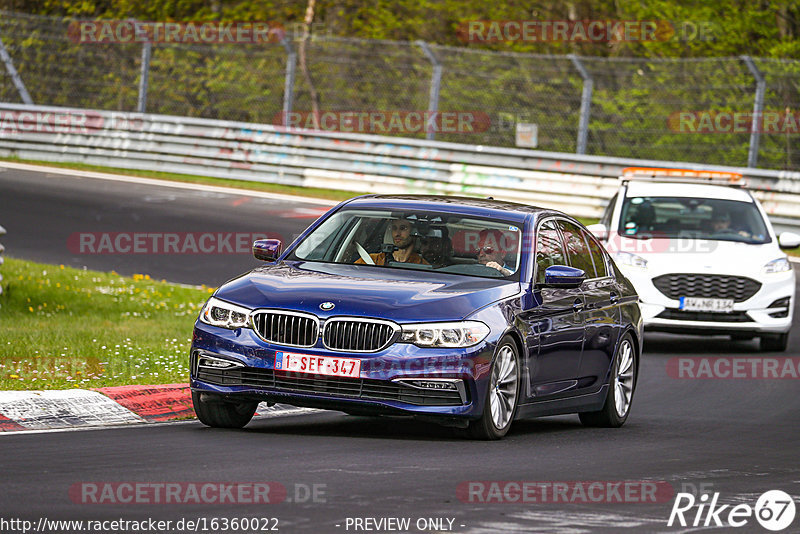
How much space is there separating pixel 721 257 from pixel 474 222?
6.88 m

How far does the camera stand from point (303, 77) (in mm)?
29562

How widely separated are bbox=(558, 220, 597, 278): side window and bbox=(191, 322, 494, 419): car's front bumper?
6.83ft

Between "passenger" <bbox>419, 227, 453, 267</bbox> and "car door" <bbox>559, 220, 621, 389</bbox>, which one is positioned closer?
"passenger" <bbox>419, 227, 453, 267</bbox>

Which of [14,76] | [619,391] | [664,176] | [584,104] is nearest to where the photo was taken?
[619,391]

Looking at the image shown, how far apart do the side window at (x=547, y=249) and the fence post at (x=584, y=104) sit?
1567 cm

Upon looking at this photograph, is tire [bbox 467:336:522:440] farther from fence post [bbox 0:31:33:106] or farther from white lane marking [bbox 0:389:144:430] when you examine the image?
fence post [bbox 0:31:33:106]

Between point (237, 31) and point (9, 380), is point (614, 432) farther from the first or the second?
point (237, 31)

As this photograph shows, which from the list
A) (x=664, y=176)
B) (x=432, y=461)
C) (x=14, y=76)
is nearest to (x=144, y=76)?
(x=14, y=76)

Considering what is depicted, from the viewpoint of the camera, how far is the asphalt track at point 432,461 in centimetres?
678

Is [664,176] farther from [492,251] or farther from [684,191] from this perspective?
[492,251]

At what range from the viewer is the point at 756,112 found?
25469 mm

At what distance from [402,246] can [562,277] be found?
1.06 m

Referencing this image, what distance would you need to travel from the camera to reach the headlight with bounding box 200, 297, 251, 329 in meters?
9.16

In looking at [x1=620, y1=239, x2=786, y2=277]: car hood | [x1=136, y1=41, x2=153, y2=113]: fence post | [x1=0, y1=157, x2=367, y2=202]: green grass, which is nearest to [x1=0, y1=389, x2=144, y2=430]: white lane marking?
[x1=620, y1=239, x2=786, y2=277]: car hood
